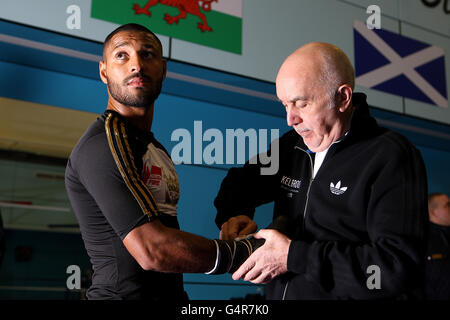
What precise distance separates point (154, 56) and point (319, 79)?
466mm

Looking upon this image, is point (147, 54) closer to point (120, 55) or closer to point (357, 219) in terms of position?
point (120, 55)

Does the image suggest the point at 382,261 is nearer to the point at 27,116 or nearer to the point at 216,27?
the point at 216,27

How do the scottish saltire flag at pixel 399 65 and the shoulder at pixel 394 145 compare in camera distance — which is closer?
the shoulder at pixel 394 145

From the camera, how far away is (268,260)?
99 centimetres

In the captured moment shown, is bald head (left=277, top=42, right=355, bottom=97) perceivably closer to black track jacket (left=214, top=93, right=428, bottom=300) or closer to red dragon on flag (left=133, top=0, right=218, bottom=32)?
black track jacket (left=214, top=93, right=428, bottom=300)

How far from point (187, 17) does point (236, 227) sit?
50.0 inches

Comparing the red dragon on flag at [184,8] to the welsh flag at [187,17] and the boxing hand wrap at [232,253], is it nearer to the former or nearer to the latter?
the welsh flag at [187,17]

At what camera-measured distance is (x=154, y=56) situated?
1.25 meters

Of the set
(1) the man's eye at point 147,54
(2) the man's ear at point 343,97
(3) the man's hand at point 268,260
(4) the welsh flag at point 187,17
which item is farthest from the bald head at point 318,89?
(4) the welsh flag at point 187,17

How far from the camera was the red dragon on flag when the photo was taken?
200cm

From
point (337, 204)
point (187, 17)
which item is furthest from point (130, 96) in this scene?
point (187, 17)

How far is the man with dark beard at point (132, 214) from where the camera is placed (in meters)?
0.97

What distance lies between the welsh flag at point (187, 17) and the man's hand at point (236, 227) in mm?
1128

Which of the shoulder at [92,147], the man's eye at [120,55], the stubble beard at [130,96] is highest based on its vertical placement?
the man's eye at [120,55]
